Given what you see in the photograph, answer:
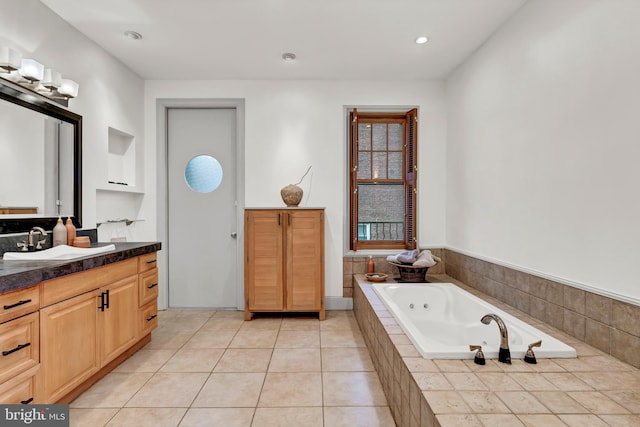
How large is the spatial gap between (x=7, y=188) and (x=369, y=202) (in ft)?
10.6

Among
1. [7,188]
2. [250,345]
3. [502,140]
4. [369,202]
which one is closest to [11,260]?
[7,188]

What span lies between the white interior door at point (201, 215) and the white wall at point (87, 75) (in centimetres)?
45

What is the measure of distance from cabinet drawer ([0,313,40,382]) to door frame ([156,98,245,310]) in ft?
7.48

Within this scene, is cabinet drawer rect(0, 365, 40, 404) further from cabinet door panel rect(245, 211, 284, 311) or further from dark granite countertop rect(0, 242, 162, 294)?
cabinet door panel rect(245, 211, 284, 311)

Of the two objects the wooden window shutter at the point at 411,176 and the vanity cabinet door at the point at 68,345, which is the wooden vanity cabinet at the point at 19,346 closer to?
the vanity cabinet door at the point at 68,345

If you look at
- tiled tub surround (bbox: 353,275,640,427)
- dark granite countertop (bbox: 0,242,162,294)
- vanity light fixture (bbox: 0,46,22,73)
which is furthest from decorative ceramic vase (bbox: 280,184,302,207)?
vanity light fixture (bbox: 0,46,22,73)

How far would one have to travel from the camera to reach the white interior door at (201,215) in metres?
4.04

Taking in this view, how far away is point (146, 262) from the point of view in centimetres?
281

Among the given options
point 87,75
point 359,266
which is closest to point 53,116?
point 87,75

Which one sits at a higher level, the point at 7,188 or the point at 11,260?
the point at 7,188

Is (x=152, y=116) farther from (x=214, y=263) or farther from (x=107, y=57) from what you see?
(x=214, y=263)

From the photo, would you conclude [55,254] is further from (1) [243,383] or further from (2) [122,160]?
(2) [122,160]

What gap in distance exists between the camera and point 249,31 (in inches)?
114

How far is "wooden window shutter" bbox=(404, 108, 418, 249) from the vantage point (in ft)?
12.8
